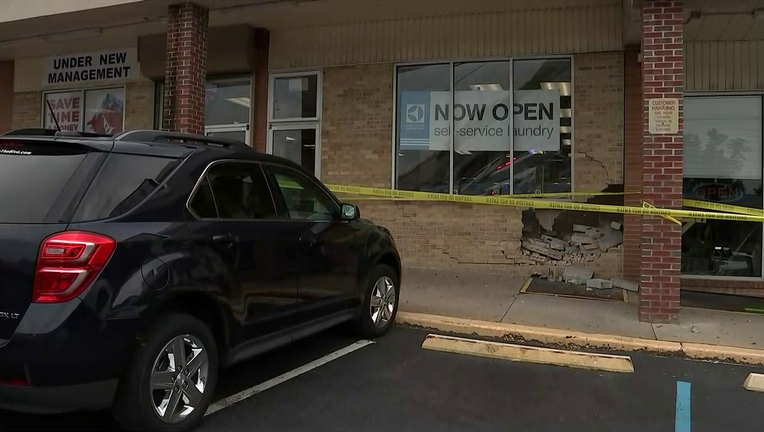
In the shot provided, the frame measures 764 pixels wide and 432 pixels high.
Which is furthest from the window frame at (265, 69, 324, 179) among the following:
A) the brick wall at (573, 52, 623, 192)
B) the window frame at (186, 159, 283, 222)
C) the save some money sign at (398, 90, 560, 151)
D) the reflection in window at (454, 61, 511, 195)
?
the window frame at (186, 159, 283, 222)

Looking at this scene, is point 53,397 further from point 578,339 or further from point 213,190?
point 578,339

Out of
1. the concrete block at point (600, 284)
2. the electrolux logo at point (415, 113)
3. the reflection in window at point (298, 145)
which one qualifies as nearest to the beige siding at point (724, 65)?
the concrete block at point (600, 284)

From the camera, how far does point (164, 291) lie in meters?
3.51

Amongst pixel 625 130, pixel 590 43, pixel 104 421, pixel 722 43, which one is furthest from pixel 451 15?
pixel 104 421

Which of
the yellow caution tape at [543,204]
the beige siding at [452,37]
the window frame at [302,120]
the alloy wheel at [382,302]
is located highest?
the beige siding at [452,37]

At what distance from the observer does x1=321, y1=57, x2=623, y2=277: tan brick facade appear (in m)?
9.08

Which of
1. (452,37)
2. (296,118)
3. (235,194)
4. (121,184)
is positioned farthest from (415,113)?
(121,184)

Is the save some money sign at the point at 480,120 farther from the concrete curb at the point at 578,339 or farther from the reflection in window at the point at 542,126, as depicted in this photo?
the concrete curb at the point at 578,339

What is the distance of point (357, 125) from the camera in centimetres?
1033

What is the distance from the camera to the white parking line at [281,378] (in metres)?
4.26

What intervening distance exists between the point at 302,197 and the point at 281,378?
1.50 m

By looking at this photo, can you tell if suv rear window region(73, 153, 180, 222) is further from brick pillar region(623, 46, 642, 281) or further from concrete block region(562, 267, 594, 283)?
brick pillar region(623, 46, 642, 281)

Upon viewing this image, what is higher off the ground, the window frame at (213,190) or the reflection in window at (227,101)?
the reflection in window at (227,101)

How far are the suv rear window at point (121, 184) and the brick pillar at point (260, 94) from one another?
7094 millimetres
